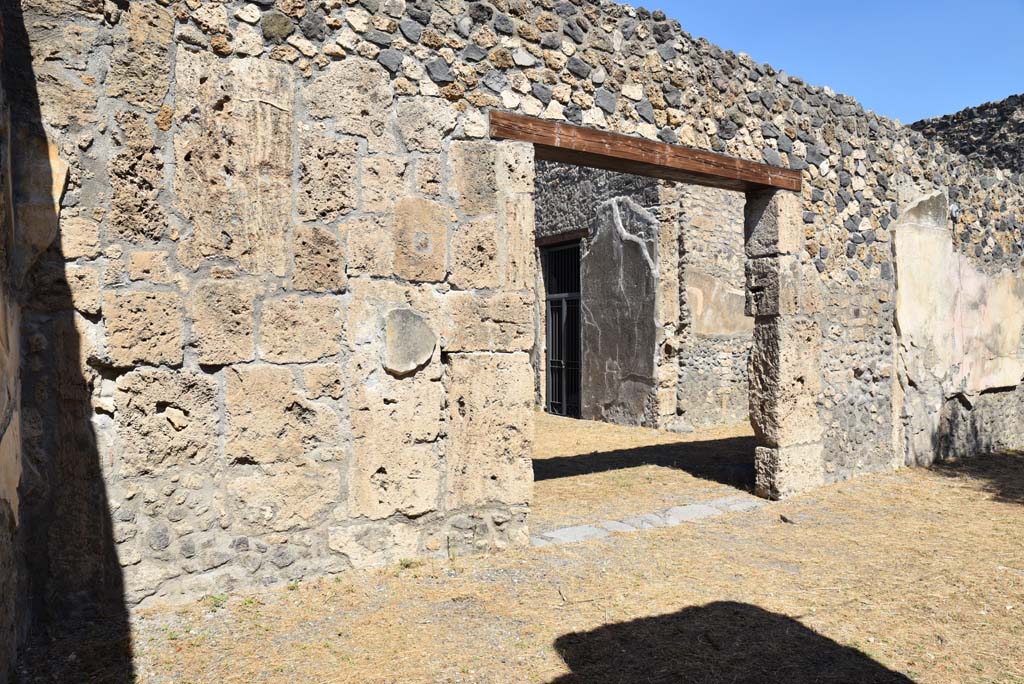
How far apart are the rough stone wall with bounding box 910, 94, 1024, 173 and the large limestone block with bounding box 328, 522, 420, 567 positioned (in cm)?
666

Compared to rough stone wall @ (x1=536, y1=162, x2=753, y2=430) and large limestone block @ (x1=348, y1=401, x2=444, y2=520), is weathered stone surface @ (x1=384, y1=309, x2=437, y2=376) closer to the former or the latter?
large limestone block @ (x1=348, y1=401, x2=444, y2=520)

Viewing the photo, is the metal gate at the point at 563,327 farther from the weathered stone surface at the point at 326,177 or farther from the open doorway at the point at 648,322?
the weathered stone surface at the point at 326,177

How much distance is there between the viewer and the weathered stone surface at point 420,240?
351 cm

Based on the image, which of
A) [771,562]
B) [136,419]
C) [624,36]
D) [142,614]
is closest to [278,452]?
[136,419]

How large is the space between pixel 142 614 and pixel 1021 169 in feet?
28.0

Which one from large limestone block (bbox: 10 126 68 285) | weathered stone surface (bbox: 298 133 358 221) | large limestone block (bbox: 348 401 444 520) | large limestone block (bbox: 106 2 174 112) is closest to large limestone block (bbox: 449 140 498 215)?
weathered stone surface (bbox: 298 133 358 221)

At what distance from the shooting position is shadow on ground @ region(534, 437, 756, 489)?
19.8 feet

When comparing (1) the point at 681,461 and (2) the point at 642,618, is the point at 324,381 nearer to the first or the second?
(2) the point at 642,618

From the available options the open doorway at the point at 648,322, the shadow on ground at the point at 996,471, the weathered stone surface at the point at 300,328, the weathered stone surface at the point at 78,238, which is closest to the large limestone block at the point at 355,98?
the weathered stone surface at the point at 300,328

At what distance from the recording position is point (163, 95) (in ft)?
9.87

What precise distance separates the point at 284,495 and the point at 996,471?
6.12 metres

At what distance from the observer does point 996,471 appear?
20.7 feet

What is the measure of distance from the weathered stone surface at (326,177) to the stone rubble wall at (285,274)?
0.04ft

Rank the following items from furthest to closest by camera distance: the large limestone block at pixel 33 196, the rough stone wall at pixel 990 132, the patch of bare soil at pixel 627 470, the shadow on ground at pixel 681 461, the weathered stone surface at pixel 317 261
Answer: the rough stone wall at pixel 990 132, the shadow on ground at pixel 681 461, the patch of bare soil at pixel 627 470, the weathered stone surface at pixel 317 261, the large limestone block at pixel 33 196
